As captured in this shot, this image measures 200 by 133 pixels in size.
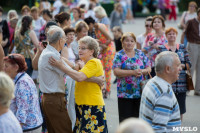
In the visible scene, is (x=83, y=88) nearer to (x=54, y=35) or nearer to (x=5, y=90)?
(x=54, y=35)

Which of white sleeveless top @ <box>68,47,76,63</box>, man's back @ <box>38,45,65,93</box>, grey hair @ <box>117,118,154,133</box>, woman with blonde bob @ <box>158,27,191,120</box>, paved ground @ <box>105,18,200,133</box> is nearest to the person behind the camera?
grey hair @ <box>117,118,154,133</box>

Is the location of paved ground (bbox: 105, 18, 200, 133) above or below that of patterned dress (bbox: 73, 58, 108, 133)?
below

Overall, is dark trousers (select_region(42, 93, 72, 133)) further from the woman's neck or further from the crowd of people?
the woman's neck

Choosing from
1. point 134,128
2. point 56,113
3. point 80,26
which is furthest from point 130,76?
point 134,128

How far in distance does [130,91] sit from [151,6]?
27.8 meters

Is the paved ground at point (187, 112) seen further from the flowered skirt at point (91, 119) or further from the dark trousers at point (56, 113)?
the dark trousers at point (56, 113)

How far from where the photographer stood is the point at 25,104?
4457 millimetres

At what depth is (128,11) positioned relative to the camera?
2734 centimetres

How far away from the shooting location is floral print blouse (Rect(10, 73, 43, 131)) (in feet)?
14.6

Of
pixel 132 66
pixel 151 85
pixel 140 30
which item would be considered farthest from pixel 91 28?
pixel 140 30

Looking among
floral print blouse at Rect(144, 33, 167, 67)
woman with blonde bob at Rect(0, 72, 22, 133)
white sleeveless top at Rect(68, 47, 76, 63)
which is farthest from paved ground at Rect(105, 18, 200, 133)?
woman with blonde bob at Rect(0, 72, 22, 133)

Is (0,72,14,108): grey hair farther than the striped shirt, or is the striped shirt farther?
the striped shirt

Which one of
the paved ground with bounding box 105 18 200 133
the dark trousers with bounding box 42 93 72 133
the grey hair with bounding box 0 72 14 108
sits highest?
the grey hair with bounding box 0 72 14 108

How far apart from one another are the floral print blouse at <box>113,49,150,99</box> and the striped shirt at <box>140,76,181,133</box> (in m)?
2.05
